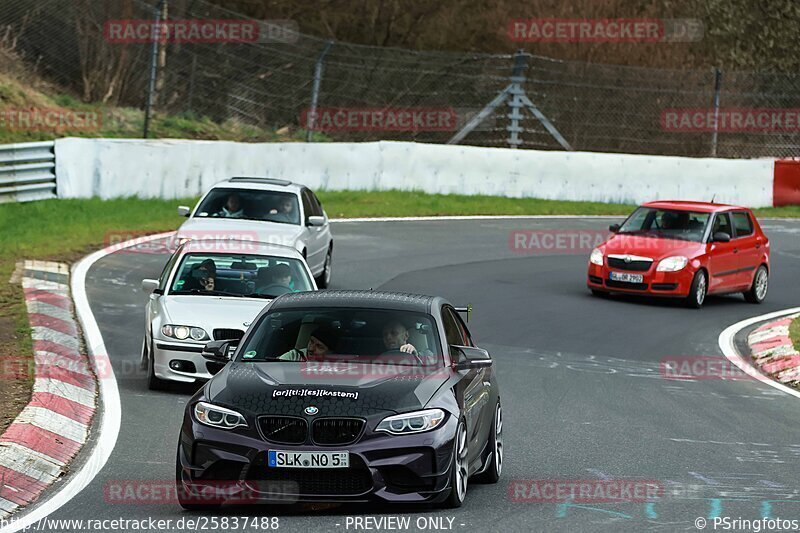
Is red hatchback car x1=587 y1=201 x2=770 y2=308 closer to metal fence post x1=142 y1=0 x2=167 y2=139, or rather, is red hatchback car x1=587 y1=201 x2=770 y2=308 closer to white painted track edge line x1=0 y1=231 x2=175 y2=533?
white painted track edge line x1=0 y1=231 x2=175 y2=533

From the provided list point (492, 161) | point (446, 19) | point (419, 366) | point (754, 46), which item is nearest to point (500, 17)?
point (446, 19)

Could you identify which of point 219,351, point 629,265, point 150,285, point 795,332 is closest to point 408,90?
point 629,265

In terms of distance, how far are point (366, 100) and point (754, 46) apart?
14882 mm

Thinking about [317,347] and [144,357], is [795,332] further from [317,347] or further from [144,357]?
[317,347]

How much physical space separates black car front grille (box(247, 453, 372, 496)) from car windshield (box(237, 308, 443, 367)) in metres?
1.10

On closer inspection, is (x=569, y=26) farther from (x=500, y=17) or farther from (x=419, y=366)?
(x=419, y=366)

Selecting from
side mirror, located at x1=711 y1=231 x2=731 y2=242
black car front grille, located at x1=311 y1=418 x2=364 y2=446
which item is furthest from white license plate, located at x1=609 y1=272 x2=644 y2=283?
black car front grille, located at x1=311 y1=418 x2=364 y2=446

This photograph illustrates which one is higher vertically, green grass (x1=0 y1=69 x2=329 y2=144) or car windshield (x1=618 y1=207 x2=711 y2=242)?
green grass (x1=0 y1=69 x2=329 y2=144)

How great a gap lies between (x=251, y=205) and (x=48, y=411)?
29.6 ft

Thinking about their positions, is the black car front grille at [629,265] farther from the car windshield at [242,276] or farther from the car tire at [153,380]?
the car tire at [153,380]

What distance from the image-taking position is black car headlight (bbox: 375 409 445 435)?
25.5 ft

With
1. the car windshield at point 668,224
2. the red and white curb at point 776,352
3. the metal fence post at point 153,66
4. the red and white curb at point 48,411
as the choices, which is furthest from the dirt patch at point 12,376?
the metal fence post at point 153,66

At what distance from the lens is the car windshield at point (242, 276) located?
13414 millimetres

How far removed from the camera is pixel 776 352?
1612cm
